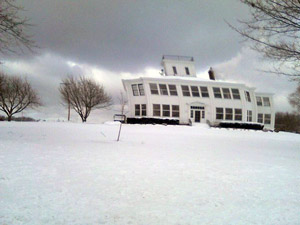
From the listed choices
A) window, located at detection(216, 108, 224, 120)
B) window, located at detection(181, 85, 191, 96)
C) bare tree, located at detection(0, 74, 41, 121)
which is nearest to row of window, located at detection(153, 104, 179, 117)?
window, located at detection(181, 85, 191, 96)

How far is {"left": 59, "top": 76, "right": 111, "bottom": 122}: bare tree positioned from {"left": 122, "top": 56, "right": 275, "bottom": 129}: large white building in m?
6.42

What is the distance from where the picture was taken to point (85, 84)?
104ft

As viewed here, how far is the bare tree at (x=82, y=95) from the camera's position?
102 ft

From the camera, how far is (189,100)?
27.5 meters

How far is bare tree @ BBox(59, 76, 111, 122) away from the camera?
102ft

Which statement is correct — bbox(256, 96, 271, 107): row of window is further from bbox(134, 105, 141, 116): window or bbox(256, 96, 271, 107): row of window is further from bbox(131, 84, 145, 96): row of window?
bbox(134, 105, 141, 116): window

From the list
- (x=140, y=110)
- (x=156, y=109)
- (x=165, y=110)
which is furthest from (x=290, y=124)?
(x=140, y=110)

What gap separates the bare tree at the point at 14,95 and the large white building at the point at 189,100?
16.9 metres

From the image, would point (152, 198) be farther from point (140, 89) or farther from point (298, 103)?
point (298, 103)

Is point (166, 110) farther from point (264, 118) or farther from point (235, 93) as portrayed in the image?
point (264, 118)

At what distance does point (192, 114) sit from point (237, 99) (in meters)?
7.40

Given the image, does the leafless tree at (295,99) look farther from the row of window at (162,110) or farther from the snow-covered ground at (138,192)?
the snow-covered ground at (138,192)

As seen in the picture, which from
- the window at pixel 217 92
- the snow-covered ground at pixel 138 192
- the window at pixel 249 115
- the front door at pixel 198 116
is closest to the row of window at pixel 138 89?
the front door at pixel 198 116

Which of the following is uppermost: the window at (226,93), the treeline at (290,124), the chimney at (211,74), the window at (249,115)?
the chimney at (211,74)
